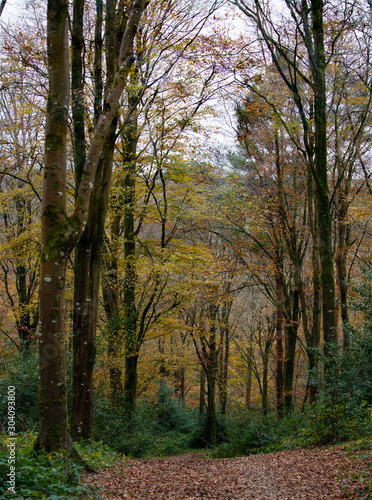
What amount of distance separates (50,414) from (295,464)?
13.4 feet

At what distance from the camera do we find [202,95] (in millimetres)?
10625

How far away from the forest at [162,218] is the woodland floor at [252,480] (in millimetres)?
54

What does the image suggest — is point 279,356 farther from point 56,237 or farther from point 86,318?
point 56,237

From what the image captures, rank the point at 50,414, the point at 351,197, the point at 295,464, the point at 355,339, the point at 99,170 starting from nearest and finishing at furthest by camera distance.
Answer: the point at 50,414 < the point at 295,464 < the point at 355,339 < the point at 99,170 < the point at 351,197

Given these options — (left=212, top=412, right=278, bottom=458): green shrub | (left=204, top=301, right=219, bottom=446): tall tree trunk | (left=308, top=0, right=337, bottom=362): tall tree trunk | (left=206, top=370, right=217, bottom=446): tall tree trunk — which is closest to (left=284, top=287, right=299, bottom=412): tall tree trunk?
(left=212, top=412, right=278, bottom=458): green shrub

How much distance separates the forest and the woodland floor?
5cm

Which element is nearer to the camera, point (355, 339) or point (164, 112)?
point (355, 339)

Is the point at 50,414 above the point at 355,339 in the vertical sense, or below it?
below

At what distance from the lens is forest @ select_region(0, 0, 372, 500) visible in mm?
4535

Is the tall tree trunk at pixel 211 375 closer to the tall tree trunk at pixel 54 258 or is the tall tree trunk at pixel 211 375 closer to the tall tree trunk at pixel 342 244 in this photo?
the tall tree trunk at pixel 342 244

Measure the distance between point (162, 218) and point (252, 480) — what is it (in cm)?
776

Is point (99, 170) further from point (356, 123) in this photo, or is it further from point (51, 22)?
point (356, 123)

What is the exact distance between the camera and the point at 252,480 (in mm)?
5309

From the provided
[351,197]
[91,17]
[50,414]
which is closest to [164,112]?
[91,17]
